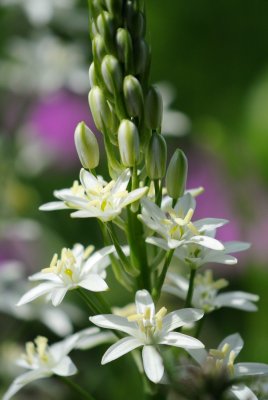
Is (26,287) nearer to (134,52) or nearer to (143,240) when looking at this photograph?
(143,240)

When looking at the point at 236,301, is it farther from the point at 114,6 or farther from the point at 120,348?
the point at 114,6

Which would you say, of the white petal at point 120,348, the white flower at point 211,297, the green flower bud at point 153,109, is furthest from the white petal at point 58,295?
the green flower bud at point 153,109

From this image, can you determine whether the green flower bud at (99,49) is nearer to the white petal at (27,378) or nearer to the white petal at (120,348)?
the white petal at (120,348)

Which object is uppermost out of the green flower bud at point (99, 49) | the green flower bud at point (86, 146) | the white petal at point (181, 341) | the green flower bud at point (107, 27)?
the green flower bud at point (107, 27)

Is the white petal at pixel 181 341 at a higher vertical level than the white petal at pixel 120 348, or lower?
higher

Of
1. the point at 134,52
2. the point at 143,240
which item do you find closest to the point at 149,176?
the point at 143,240

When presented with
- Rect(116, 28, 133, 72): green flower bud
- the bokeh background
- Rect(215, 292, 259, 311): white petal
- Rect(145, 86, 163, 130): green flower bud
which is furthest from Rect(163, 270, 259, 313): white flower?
the bokeh background

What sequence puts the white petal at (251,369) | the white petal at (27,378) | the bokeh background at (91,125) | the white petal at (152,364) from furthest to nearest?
the bokeh background at (91,125), the white petal at (27,378), the white petal at (251,369), the white petal at (152,364)
